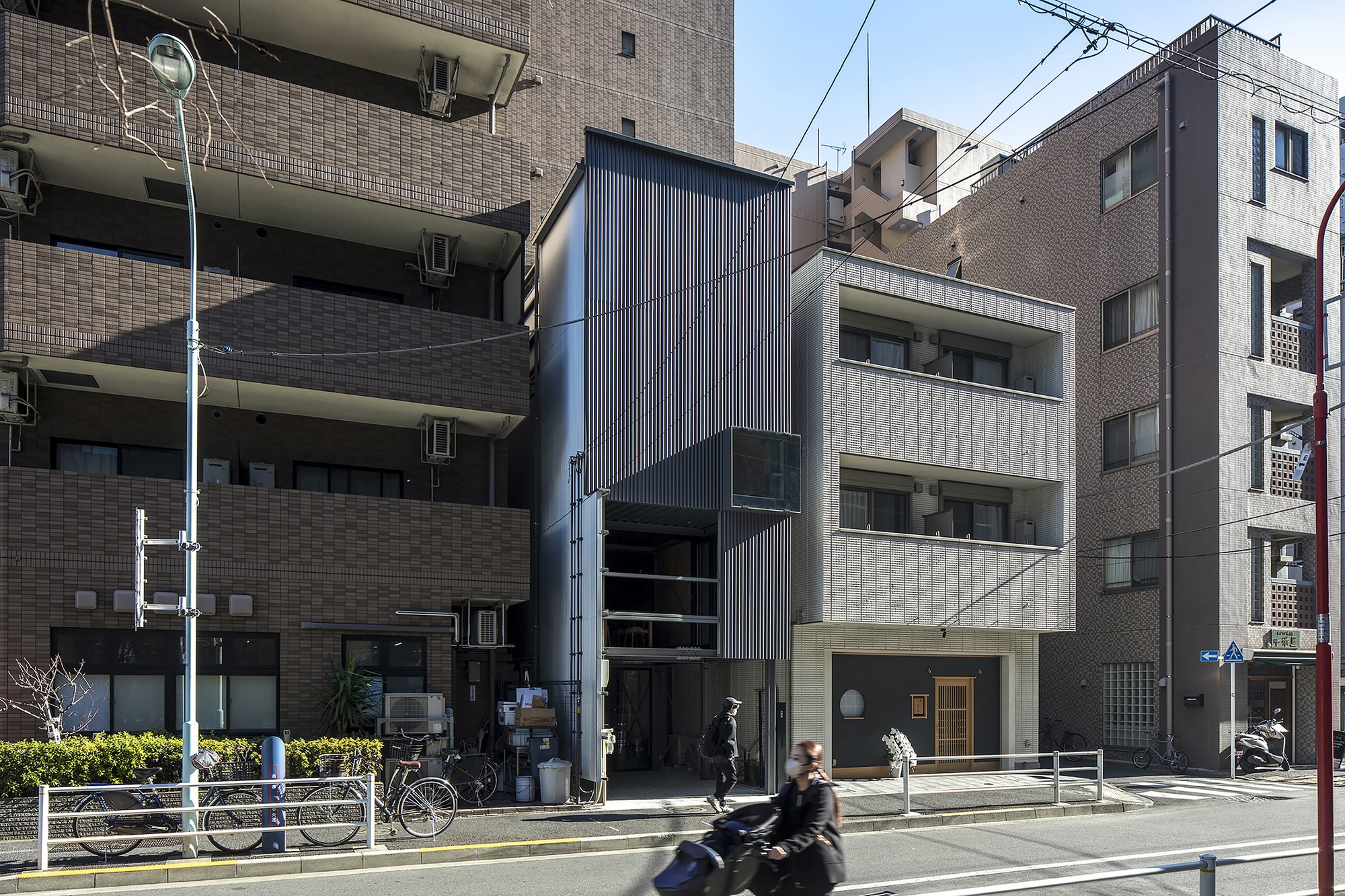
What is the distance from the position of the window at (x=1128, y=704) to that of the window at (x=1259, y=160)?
11.8 metres

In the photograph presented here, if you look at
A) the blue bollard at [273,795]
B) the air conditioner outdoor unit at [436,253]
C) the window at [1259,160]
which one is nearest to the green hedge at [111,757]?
the blue bollard at [273,795]

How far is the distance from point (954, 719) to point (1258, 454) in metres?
10.3

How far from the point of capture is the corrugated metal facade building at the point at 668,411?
709 inches

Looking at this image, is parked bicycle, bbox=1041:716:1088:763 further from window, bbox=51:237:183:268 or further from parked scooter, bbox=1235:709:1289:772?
window, bbox=51:237:183:268

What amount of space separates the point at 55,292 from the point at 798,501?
12.3 meters

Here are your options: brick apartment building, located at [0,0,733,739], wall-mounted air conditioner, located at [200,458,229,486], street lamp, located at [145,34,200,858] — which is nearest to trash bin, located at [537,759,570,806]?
brick apartment building, located at [0,0,733,739]

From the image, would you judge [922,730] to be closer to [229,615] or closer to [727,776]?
[727,776]

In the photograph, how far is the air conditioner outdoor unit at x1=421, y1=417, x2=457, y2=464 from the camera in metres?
19.2

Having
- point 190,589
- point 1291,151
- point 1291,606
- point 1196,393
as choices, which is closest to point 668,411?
point 190,589

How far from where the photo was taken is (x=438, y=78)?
2008cm

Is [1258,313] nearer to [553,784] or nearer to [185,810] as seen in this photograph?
[553,784]

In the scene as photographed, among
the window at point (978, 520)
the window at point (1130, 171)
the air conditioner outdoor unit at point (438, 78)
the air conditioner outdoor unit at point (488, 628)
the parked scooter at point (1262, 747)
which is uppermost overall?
the window at point (1130, 171)

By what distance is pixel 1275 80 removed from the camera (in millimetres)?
26609

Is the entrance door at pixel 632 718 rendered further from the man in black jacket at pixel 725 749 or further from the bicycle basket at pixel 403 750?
the man in black jacket at pixel 725 749
